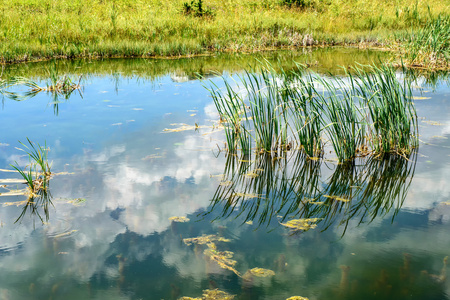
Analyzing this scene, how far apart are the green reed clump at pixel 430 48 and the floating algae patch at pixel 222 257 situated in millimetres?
7726

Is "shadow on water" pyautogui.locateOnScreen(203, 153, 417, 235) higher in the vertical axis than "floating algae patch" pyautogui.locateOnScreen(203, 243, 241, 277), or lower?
higher

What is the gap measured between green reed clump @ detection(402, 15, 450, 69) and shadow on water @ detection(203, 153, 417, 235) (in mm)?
5331

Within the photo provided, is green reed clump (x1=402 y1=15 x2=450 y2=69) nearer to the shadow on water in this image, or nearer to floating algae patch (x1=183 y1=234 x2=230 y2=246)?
the shadow on water

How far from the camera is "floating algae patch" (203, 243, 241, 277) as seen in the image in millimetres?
2885

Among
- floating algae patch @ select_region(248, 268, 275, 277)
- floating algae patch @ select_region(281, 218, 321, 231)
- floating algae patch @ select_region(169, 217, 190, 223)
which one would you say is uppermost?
floating algae patch @ select_region(281, 218, 321, 231)

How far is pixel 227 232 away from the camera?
335 cm

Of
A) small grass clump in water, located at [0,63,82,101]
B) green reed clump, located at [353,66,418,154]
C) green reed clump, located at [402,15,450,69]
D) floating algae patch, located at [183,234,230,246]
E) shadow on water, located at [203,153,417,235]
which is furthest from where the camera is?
green reed clump, located at [402,15,450,69]

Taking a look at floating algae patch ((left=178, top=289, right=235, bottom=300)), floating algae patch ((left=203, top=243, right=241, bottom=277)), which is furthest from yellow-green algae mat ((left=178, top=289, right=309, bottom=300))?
floating algae patch ((left=203, top=243, right=241, bottom=277))

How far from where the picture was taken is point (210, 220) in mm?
3559

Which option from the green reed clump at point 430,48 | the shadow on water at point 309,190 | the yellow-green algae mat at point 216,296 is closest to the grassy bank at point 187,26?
the green reed clump at point 430,48

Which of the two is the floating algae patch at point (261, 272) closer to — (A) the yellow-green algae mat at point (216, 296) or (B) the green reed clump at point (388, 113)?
(A) the yellow-green algae mat at point (216, 296)

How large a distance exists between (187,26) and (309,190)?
417 inches

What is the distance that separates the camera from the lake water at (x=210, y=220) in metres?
2.74

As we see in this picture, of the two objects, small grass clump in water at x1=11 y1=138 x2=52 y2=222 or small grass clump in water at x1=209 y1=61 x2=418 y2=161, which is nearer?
small grass clump in water at x1=11 y1=138 x2=52 y2=222
